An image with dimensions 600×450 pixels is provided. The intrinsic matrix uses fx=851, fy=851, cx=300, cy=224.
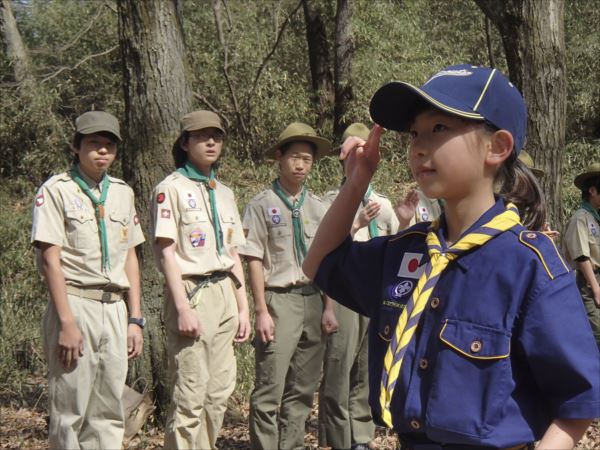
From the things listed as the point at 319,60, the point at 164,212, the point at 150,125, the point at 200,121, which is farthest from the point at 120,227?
the point at 319,60

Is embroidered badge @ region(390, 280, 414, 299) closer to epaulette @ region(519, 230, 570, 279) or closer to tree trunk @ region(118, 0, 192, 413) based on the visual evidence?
epaulette @ region(519, 230, 570, 279)

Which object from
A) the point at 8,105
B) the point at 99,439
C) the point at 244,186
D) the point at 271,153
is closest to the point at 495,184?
the point at 99,439

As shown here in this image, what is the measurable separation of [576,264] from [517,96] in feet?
21.5

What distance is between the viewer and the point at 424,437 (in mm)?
2152

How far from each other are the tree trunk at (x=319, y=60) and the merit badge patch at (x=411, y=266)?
13.7 metres

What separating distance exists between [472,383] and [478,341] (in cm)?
10

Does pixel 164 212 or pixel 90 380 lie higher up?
pixel 164 212

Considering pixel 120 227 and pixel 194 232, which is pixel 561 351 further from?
pixel 120 227

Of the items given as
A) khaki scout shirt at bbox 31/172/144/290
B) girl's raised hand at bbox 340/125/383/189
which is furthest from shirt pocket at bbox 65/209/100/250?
girl's raised hand at bbox 340/125/383/189

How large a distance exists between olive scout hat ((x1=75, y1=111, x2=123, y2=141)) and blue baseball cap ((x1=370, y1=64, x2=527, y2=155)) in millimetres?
3074

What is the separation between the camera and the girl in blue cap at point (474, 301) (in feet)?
6.67

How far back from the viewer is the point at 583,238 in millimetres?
8258

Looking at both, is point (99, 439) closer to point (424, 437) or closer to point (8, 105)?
point (424, 437)

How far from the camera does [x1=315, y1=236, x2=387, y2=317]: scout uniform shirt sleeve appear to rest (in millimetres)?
2527
